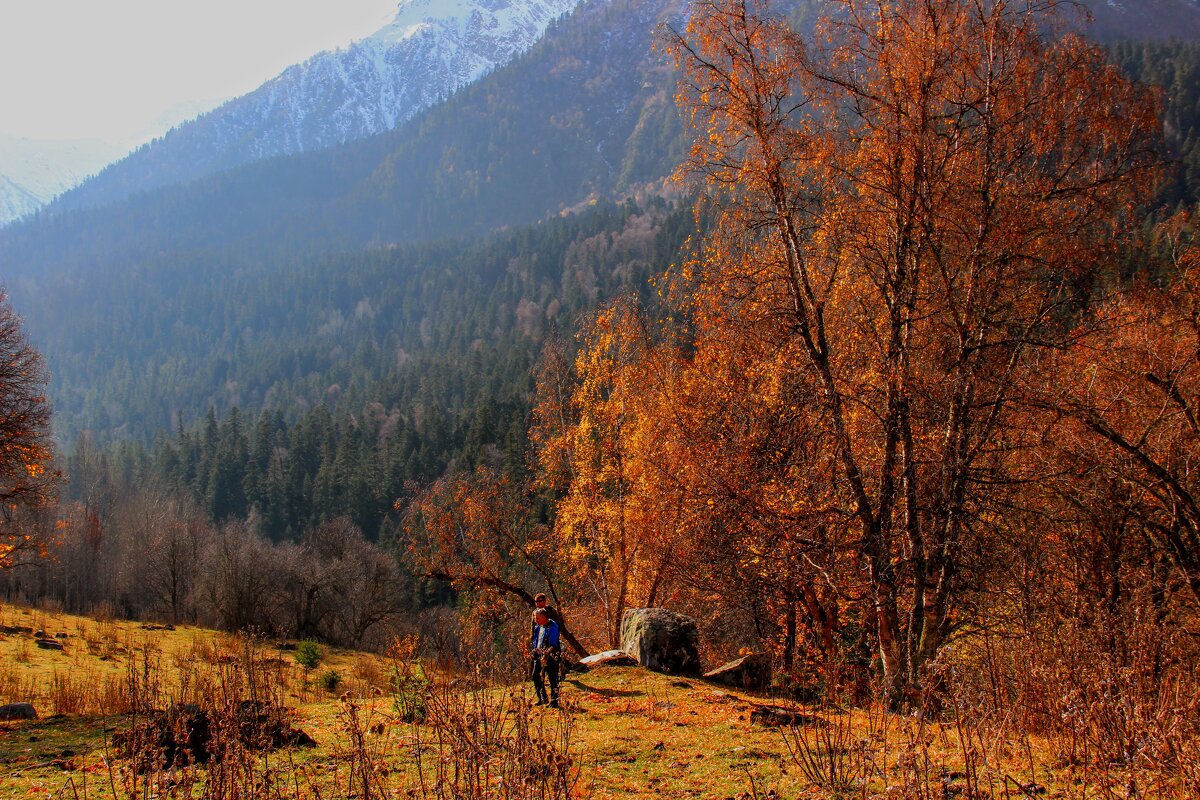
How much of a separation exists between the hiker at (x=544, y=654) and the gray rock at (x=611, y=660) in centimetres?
361

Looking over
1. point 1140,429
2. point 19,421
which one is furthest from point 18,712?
point 1140,429

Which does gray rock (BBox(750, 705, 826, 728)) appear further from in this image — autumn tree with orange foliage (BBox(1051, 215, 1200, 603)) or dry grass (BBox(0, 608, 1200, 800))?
autumn tree with orange foliage (BBox(1051, 215, 1200, 603))

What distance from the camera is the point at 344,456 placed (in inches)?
3556

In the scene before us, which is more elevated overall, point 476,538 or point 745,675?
point 476,538

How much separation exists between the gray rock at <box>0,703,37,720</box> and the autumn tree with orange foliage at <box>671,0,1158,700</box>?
12.8 m

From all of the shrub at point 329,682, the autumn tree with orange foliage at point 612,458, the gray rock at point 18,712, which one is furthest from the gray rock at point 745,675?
the gray rock at point 18,712

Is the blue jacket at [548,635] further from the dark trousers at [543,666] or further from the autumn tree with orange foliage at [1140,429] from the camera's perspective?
the autumn tree with orange foliage at [1140,429]

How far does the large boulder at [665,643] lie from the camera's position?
14.7 m

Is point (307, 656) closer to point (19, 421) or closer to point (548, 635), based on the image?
point (19, 421)

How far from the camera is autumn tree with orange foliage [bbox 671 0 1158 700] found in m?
9.88

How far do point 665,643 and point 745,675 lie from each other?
167cm

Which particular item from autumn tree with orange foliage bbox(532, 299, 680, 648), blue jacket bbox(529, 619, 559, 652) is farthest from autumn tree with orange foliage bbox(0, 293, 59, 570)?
autumn tree with orange foliage bbox(532, 299, 680, 648)

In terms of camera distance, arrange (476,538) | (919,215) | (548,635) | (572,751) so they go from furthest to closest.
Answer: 1. (476,538)
2. (548,635)
3. (919,215)
4. (572,751)

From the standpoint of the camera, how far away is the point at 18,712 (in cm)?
1209
